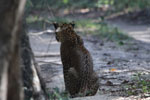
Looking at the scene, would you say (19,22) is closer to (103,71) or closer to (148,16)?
(103,71)

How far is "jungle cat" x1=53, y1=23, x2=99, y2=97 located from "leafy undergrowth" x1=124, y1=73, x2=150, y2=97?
53 cm

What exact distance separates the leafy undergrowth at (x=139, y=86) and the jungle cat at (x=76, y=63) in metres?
0.53

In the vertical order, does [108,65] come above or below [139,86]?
below

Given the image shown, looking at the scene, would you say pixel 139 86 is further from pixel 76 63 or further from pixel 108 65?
pixel 108 65

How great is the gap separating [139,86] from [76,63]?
112 centimetres

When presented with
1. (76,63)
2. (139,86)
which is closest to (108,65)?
(139,86)

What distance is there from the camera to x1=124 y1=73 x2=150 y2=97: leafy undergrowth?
5.37 metres

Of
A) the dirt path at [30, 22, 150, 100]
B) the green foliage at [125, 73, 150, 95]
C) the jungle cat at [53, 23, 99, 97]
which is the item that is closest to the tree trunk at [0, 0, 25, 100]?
the dirt path at [30, 22, 150, 100]

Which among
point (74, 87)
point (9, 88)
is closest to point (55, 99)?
point (74, 87)

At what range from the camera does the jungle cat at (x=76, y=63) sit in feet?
18.2

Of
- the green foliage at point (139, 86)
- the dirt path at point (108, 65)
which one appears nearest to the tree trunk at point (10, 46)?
the dirt path at point (108, 65)

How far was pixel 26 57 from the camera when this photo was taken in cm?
416

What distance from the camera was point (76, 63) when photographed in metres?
5.57

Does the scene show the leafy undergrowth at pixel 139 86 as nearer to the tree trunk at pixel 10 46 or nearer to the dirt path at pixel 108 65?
the dirt path at pixel 108 65
